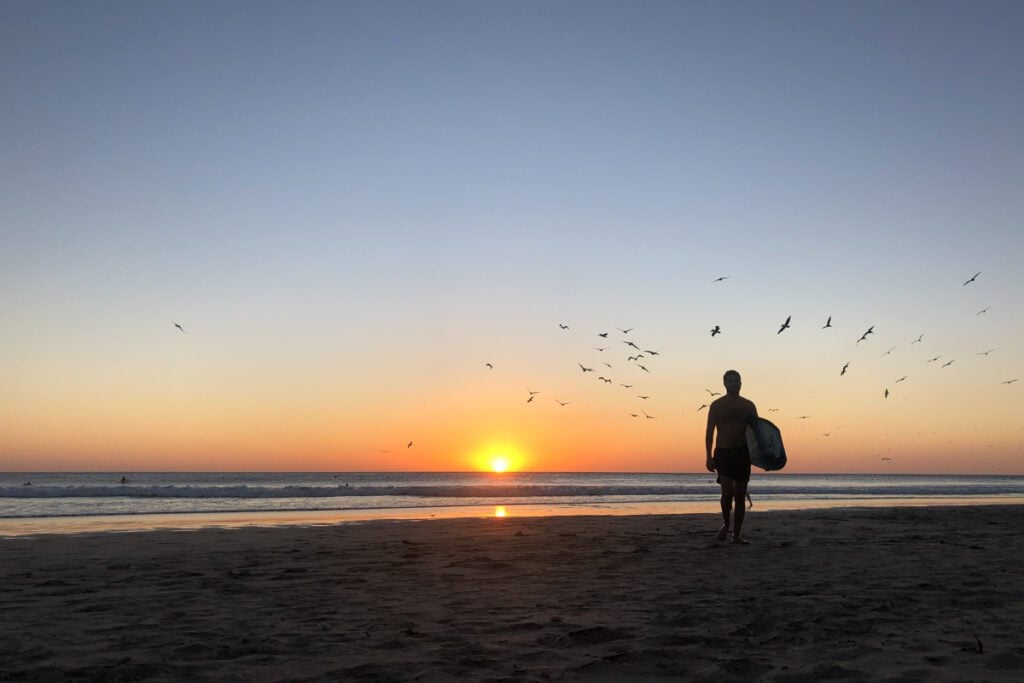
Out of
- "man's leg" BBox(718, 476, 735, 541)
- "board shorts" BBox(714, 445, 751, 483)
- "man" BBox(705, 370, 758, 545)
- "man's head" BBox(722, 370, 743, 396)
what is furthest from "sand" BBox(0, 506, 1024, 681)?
"man's head" BBox(722, 370, 743, 396)

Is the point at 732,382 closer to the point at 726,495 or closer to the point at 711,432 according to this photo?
the point at 711,432

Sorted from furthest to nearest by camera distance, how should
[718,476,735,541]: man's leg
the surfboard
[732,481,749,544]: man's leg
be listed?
the surfboard < [718,476,735,541]: man's leg < [732,481,749,544]: man's leg

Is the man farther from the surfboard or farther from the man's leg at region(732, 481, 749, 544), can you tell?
the surfboard

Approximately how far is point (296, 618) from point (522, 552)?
14.1ft

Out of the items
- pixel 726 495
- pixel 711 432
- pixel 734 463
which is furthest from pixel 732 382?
pixel 726 495

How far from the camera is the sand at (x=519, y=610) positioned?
13.6ft

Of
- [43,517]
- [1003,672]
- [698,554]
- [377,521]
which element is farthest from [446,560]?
[43,517]

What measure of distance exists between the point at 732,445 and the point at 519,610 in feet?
17.2

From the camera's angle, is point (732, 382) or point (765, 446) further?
point (765, 446)

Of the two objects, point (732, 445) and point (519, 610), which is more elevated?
point (732, 445)

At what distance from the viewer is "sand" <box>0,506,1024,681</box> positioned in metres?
4.16

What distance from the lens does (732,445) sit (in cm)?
995

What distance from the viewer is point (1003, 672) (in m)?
3.91

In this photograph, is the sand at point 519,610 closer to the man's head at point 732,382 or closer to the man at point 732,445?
the man at point 732,445
